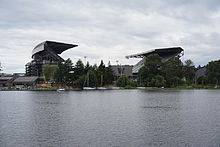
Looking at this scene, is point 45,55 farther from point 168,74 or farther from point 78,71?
point 168,74

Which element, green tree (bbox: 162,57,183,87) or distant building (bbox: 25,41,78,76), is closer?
green tree (bbox: 162,57,183,87)

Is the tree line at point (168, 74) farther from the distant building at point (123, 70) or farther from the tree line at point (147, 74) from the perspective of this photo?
the distant building at point (123, 70)

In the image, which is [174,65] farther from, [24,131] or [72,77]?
[24,131]

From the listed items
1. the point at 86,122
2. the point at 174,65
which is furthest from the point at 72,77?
the point at 86,122

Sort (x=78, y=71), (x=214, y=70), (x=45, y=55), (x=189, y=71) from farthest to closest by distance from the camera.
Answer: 1. (x=45, y=55)
2. (x=189, y=71)
3. (x=214, y=70)
4. (x=78, y=71)

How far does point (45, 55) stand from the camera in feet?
549

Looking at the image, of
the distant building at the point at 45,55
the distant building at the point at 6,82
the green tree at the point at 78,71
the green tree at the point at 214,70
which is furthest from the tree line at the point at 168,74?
the distant building at the point at 6,82

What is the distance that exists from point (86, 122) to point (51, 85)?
107 m

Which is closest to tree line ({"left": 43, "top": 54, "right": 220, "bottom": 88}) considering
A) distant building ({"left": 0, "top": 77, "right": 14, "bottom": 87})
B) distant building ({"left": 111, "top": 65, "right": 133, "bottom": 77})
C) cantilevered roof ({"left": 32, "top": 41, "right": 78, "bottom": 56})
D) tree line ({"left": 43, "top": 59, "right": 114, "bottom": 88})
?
tree line ({"left": 43, "top": 59, "right": 114, "bottom": 88})

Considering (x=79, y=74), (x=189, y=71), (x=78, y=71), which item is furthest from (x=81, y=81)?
(x=189, y=71)

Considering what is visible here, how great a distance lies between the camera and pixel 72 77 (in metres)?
118

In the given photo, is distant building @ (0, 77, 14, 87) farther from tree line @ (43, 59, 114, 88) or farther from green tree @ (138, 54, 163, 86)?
green tree @ (138, 54, 163, 86)

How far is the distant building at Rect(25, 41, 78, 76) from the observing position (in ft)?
525

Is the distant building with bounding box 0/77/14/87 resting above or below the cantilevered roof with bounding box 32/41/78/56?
below
